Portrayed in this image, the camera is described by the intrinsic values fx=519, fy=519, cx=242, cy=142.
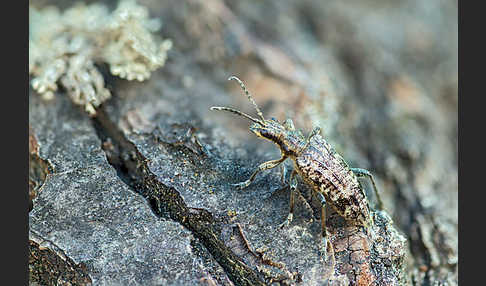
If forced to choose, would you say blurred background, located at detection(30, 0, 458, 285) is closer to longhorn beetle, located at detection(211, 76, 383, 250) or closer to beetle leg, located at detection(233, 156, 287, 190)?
beetle leg, located at detection(233, 156, 287, 190)

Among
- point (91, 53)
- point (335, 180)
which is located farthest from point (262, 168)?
point (91, 53)

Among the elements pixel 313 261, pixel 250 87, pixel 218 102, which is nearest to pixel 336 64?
pixel 250 87

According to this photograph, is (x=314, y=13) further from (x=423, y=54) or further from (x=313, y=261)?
(x=313, y=261)

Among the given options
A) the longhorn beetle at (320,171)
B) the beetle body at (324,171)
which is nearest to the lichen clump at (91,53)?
the longhorn beetle at (320,171)

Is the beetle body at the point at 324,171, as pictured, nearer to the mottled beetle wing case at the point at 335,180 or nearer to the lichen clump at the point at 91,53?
the mottled beetle wing case at the point at 335,180

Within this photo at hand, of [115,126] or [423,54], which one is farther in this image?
[423,54]

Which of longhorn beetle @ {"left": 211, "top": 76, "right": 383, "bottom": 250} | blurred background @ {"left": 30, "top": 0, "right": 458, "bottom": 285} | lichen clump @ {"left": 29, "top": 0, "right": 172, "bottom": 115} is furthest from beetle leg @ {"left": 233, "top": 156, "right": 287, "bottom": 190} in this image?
lichen clump @ {"left": 29, "top": 0, "right": 172, "bottom": 115}
